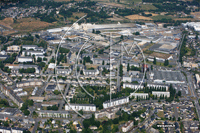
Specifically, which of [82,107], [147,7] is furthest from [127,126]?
[147,7]

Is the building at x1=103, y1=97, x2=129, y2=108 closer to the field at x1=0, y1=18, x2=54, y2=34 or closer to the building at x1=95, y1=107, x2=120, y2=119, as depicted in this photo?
the building at x1=95, y1=107, x2=120, y2=119

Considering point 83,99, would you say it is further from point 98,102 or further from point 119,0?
point 119,0

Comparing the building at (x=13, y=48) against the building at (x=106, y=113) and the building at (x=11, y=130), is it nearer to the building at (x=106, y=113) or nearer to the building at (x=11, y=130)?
the building at (x=11, y=130)

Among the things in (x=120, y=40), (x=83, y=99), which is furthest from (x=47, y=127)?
(x=120, y=40)

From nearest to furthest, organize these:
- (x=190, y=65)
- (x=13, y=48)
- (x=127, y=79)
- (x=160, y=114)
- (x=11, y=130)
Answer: (x=11, y=130) < (x=160, y=114) < (x=127, y=79) < (x=190, y=65) < (x=13, y=48)

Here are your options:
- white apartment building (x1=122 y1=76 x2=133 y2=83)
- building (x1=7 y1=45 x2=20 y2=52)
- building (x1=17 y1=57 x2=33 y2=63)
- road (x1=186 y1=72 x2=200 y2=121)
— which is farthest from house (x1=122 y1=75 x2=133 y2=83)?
building (x1=7 y1=45 x2=20 y2=52)

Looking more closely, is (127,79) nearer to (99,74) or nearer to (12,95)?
(99,74)
